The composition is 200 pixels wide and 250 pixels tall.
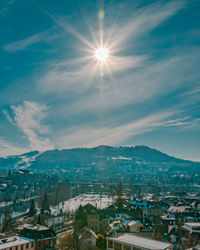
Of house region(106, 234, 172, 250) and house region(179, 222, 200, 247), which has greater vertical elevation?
house region(106, 234, 172, 250)

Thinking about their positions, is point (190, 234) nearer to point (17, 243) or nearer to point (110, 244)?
point (110, 244)

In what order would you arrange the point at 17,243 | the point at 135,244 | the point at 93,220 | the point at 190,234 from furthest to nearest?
1. the point at 93,220
2. the point at 190,234
3. the point at 17,243
4. the point at 135,244

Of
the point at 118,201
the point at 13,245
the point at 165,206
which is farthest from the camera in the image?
the point at 165,206

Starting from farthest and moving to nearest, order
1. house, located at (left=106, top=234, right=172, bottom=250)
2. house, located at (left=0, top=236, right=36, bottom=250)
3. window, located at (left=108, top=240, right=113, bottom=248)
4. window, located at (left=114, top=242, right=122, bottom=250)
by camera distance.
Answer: house, located at (left=0, top=236, right=36, bottom=250) < window, located at (left=108, top=240, right=113, bottom=248) < window, located at (left=114, top=242, right=122, bottom=250) < house, located at (left=106, top=234, right=172, bottom=250)

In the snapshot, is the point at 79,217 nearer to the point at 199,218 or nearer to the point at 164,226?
the point at 164,226

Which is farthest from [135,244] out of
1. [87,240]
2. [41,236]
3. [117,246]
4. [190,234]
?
[190,234]

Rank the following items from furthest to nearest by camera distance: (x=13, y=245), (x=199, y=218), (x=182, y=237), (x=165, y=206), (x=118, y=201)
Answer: (x=165, y=206)
(x=118, y=201)
(x=199, y=218)
(x=182, y=237)
(x=13, y=245)

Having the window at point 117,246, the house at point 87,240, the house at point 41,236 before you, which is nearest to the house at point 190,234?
the house at point 87,240

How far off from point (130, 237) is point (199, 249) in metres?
10.4

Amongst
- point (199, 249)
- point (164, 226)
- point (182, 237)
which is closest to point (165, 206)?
point (164, 226)

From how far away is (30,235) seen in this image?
173 ft

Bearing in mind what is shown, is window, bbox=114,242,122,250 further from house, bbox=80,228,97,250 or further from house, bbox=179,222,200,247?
house, bbox=179,222,200,247

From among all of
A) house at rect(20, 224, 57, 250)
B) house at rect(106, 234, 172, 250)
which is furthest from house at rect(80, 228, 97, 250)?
house at rect(106, 234, 172, 250)

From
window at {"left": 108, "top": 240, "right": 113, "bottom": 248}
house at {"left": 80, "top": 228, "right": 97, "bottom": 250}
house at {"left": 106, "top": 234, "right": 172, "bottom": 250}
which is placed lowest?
house at {"left": 80, "top": 228, "right": 97, "bottom": 250}
